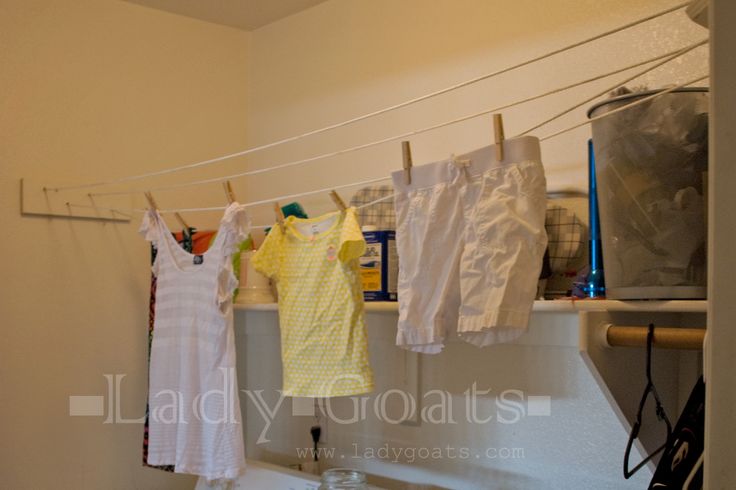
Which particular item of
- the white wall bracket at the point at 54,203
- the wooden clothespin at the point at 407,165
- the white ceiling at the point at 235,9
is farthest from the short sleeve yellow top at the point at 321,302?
the white ceiling at the point at 235,9

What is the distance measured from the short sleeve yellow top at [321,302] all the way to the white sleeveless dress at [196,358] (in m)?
0.15

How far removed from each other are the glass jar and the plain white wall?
2.35ft

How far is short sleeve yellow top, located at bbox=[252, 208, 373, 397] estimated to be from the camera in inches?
65.9

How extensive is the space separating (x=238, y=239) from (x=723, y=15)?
4.52 ft

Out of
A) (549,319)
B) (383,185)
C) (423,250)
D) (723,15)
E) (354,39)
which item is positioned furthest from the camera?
(354,39)

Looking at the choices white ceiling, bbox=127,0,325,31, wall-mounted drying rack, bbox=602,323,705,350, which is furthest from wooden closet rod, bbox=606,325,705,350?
white ceiling, bbox=127,0,325,31

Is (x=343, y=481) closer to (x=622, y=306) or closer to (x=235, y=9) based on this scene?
(x=622, y=306)

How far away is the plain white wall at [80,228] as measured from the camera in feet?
6.88

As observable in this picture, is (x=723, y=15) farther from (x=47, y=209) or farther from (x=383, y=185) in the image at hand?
(x=47, y=209)

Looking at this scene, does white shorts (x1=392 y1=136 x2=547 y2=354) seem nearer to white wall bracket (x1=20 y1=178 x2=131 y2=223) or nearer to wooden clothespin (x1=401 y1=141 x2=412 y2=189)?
wooden clothespin (x1=401 y1=141 x2=412 y2=189)

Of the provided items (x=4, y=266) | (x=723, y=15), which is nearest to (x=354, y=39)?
(x=4, y=266)

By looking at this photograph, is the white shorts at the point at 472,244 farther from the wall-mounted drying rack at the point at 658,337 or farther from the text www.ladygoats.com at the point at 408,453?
the text www.ladygoats.com at the point at 408,453

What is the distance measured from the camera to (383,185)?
6.79 feet

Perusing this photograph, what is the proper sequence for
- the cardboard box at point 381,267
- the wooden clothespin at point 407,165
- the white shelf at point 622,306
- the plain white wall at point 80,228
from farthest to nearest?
the plain white wall at point 80,228 → the cardboard box at point 381,267 → the wooden clothespin at point 407,165 → the white shelf at point 622,306
